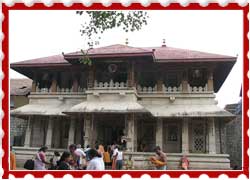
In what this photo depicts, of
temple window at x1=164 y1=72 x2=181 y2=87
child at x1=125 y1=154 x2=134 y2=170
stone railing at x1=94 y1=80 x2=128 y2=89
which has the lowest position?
child at x1=125 y1=154 x2=134 y2=170

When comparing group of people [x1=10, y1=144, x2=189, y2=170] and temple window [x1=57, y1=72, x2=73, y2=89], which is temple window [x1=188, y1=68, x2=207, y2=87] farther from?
temple window [x1=57, y1=72, x2=73, y2=89]

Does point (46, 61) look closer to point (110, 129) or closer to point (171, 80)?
point (110, 129)

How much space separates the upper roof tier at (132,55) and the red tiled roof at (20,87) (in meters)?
4.75

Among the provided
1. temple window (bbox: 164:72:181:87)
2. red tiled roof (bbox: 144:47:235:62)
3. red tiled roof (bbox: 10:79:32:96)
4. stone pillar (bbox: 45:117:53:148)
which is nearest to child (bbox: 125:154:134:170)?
temple window (bbox: 164:72:181:87)

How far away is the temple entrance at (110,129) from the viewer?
19.6m

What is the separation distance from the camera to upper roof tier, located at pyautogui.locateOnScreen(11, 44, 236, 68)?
17.8m

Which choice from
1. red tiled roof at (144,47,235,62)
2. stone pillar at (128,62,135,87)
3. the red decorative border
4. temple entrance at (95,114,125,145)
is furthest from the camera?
temple entrance at (95,114,125,145)

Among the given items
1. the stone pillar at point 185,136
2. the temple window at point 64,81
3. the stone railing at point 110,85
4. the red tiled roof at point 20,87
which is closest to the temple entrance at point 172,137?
the stone pillar at point 185,136

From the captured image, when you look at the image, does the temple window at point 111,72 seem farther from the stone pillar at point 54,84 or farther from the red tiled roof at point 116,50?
the stone pillar at point 54,84

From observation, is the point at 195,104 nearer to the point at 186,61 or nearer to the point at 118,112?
the point at 186,61

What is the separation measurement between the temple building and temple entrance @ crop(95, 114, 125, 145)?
6cm

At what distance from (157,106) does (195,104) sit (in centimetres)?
204

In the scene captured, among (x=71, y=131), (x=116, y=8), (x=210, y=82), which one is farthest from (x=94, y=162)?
(x=210, y=82)

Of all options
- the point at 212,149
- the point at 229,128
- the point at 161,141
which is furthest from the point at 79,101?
the point at 229,128
